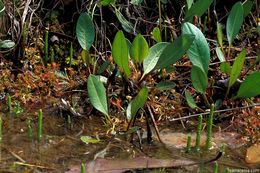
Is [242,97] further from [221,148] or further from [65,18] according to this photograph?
[65,18]

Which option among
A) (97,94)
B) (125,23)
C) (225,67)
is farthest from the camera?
(125,23)

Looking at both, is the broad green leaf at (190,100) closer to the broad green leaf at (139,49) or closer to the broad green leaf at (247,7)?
the broad green leaf at (139,49)

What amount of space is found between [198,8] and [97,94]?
0.64 metres

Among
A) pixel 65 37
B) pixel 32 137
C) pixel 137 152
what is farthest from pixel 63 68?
pixel 137 152

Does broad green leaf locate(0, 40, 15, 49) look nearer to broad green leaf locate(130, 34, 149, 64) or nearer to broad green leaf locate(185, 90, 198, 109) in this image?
broad green leaf locate(130, 34, 149, 64)

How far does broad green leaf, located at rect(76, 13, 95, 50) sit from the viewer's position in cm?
232

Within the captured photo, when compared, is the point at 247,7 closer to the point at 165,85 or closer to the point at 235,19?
the point at 235,19

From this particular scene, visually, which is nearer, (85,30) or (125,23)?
(85,30)

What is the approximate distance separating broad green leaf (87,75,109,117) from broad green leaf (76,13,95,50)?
36cm

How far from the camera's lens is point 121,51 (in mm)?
2090

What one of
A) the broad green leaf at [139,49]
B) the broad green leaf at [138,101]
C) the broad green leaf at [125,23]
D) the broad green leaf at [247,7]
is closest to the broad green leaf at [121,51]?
the broad green leaf at [139,49]

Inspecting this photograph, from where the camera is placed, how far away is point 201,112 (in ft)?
7.36

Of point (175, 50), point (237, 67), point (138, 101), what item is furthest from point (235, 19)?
point (138, 101)

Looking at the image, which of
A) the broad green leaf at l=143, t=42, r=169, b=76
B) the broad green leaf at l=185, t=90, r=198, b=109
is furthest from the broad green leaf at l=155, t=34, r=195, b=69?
the broad green leaf at l=185, t=90, r=198, b=109
